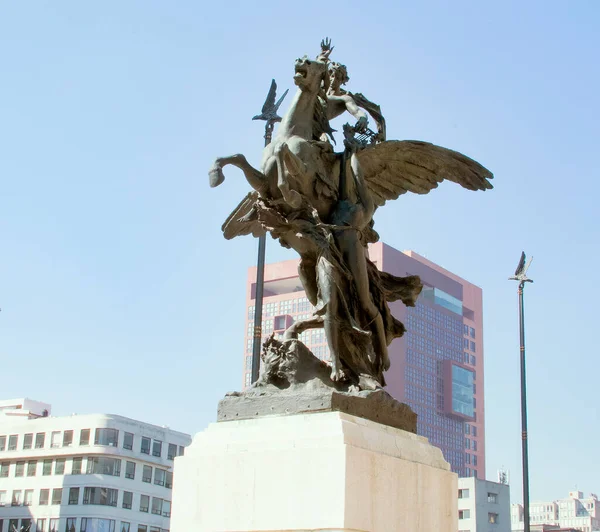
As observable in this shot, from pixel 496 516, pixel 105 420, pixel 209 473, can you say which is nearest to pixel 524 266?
Answer: pixel 209 473

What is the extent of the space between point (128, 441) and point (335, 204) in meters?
73.1

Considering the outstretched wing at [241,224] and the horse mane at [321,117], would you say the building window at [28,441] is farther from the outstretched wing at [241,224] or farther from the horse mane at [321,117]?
the horse mane at [321,117]

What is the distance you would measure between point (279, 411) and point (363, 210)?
2217mm

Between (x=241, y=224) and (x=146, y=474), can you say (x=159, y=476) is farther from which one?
(x=241, y=224)

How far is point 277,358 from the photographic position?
8.79 metres

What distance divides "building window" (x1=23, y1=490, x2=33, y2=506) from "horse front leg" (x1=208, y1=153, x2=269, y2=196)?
2935 inches

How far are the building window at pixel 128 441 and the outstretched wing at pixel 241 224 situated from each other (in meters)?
71.8

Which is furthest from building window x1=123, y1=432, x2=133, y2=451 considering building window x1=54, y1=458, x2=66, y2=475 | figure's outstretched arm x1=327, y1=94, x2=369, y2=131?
figure's outstretched arm x1=327, y1=94, x2=369, y2=131

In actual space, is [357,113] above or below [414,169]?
above

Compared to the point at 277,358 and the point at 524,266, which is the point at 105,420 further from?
the point at 277,358

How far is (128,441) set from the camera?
260 ft

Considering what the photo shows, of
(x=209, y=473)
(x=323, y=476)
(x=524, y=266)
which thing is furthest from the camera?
(x=524, y=266)

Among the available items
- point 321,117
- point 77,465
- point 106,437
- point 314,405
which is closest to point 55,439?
point 77,465

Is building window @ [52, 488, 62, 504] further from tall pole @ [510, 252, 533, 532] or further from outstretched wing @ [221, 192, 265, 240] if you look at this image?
outstretched wing @ [221, 192, 265, 240]
